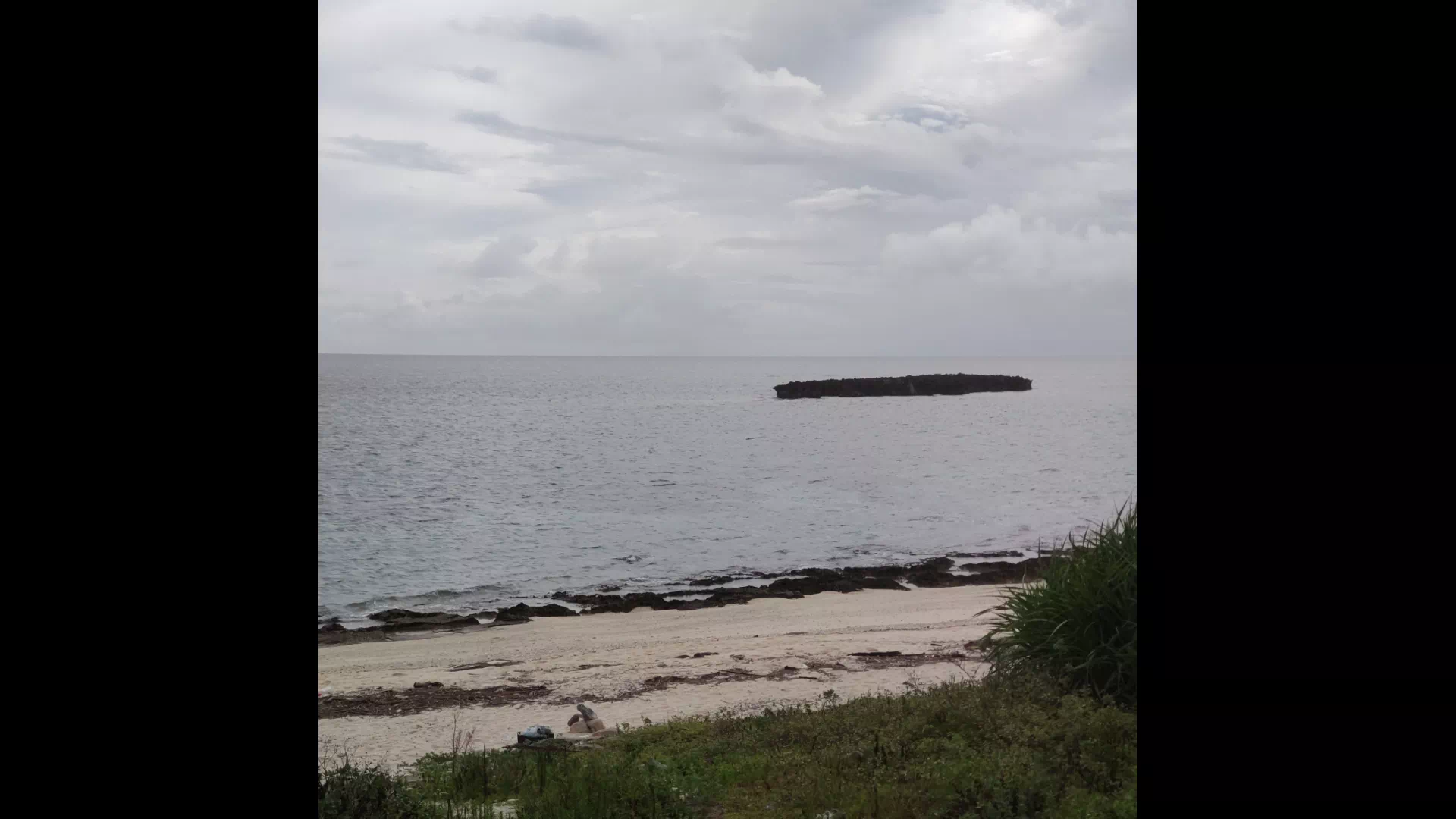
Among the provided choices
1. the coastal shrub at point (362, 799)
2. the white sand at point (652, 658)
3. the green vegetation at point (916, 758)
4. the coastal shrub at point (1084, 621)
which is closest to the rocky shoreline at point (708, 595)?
the white sand at point (652, 658)

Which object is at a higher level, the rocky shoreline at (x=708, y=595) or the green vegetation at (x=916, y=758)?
the green vegetation at (x=916, y=758)

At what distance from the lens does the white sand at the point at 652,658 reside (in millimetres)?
8172

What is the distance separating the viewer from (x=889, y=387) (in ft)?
257

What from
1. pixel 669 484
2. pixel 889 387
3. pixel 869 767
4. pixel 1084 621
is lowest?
pixel 669 484

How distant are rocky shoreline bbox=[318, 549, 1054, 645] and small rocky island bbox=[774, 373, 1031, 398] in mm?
58269

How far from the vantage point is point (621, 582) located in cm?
1977

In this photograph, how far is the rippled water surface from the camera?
21812mm

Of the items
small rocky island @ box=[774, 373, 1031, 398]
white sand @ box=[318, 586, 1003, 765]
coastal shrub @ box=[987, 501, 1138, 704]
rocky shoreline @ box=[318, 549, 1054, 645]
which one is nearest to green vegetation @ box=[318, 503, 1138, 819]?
coastal shrub @ box=[987, 501, 1138, 704]

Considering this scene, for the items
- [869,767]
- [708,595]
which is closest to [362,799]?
[869,767]

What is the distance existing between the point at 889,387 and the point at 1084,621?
74265 millimetres

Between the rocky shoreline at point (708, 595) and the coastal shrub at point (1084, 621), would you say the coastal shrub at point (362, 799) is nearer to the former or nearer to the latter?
the coastal shrub at point (1084, 621)

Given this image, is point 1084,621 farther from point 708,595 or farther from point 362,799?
point 708,595
